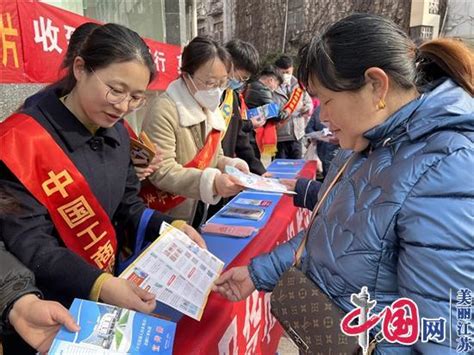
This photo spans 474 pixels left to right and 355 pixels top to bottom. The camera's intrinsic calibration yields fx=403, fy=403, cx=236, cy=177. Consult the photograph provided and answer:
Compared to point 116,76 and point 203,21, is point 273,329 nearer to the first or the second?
point 116,76

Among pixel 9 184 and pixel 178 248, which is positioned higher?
pixel 9 184

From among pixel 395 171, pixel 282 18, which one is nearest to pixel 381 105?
pixel 395 171

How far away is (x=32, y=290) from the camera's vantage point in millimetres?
942

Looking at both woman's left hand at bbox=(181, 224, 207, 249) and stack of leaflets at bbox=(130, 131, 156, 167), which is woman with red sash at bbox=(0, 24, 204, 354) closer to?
woman's left hand at bbox=(181, 224, 207, 249)

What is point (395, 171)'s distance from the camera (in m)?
0.82

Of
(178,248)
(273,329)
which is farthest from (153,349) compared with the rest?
(273,329)

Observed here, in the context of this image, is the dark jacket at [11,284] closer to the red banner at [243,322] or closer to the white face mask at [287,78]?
the red banner at [243,322]

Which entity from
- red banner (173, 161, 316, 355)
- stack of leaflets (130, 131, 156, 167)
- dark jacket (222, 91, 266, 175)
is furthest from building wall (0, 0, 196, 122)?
red banner (173, 161, 316, 355)

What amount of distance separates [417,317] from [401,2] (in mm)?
14894

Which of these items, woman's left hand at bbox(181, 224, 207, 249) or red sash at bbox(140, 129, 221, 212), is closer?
woman's left hand at bbox(181, 224, 207, 249)

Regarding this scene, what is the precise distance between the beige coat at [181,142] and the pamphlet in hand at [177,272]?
20.1 inches

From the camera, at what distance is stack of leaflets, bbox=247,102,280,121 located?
156 inches

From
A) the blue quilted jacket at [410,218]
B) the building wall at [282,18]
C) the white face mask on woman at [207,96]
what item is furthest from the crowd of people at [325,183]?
the building wall at [282,18]

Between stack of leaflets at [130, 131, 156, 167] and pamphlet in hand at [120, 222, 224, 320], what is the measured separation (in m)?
0.41
